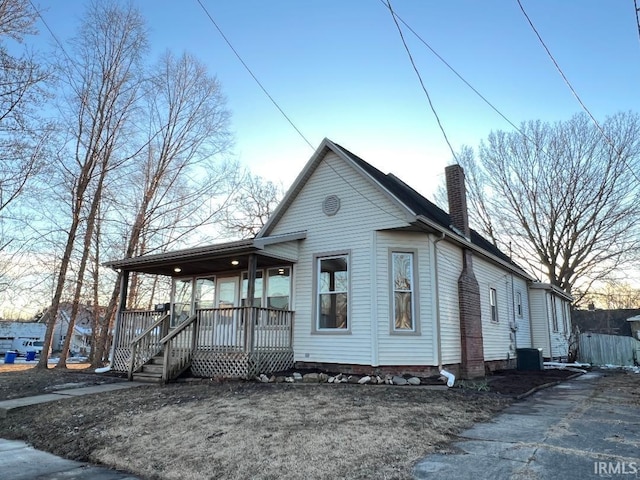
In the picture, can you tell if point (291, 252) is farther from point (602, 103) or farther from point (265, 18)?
point (602, 103)

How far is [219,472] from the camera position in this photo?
4707 mm

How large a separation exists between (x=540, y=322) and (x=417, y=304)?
34.5ft

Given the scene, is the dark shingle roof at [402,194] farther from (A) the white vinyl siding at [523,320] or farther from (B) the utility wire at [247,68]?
(A) the white vinyl siding at [523,320]

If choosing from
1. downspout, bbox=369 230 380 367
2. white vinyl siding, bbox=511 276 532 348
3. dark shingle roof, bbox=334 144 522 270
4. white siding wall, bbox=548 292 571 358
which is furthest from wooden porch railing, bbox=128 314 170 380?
white siding wall, bbox=548 292 571 358

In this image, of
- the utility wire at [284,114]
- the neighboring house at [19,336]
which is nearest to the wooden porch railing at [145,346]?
the utility wire at [284,114]

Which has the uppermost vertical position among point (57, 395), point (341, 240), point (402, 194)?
point (402, 194)

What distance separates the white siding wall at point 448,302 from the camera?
35.6 ft

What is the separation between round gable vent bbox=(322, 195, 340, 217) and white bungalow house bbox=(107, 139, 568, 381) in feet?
0.10

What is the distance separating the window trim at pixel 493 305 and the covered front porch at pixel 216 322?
6.94 meters

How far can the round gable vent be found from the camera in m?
11.7

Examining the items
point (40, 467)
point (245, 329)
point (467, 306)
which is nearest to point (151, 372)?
point (245, 329)

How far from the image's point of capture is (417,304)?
10.6 meters

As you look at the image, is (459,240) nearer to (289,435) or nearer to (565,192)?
(289,435)

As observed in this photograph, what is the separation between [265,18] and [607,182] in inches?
958
